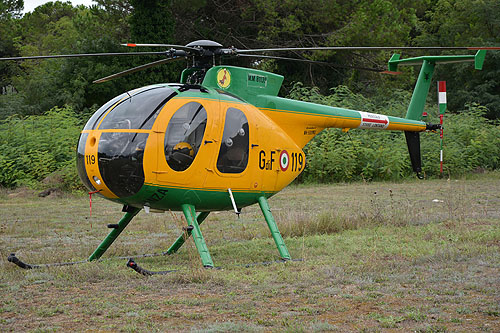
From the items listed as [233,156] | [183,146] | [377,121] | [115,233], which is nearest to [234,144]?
[233,156]

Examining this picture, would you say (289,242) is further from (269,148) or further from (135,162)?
(135,162)

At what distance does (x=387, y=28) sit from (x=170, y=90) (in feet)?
67.4

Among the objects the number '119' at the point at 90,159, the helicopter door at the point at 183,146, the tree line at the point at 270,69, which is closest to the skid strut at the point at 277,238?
the helicopter door at the point at 183,146

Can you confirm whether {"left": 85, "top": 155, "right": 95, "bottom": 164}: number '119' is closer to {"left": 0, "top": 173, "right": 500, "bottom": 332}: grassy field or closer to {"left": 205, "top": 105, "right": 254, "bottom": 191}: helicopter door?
{"left": 0, "top": 173, "right": 500, "bottom": 332}: grassy field

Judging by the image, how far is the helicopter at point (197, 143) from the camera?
291 inches

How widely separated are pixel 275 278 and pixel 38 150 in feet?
51.0

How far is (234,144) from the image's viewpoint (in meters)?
8.12

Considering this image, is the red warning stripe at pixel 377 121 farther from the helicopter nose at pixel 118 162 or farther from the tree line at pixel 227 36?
the tree line at pixel 227 36

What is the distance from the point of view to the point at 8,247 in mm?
9992

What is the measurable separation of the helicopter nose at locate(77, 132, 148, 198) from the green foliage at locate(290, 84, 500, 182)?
13.1 metres

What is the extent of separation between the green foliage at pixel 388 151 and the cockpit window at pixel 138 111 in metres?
12.8

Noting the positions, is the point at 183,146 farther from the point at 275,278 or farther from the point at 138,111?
the point at 275,278

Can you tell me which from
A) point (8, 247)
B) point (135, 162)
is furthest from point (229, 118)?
point (8, 247)

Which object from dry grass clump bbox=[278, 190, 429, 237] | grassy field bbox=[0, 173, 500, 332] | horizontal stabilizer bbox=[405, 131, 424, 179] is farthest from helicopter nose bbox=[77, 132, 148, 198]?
horizontal stabilizer bbox=[405, 131, 424, 179]
